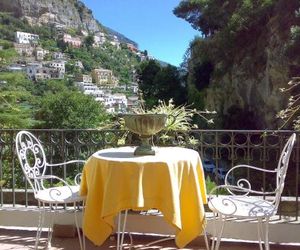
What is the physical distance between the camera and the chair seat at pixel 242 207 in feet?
6.84

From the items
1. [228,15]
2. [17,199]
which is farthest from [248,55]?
[17,199]

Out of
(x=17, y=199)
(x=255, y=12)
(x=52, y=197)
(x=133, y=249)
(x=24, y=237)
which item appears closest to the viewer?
(x=52, y=197)

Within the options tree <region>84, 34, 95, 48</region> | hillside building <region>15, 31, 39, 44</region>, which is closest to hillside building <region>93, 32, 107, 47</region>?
tree <region>84, 34, 95, 48</region>

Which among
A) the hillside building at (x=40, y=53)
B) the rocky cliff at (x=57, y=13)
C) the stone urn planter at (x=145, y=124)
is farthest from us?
the rocky cliff at (x=57, y=13)

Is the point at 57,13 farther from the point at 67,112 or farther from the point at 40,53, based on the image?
the point at 67,112

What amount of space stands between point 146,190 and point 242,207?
596 mm

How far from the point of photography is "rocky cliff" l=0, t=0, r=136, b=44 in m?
50.2

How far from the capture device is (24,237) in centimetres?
293

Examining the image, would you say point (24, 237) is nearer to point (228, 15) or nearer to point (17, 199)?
point (17, 199)

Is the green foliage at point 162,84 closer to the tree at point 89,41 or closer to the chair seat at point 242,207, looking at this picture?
the tree at point 89,41

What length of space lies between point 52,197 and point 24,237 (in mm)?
741

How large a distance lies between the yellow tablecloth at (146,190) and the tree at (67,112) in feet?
64.3

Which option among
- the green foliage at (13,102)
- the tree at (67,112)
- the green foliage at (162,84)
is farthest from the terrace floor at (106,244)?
the green foliage at (162,84)

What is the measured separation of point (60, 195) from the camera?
97.0 inches
